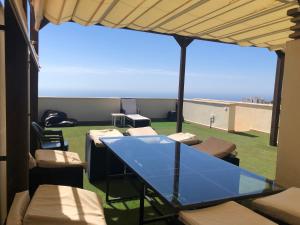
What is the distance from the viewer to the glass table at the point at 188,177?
195 centimetres

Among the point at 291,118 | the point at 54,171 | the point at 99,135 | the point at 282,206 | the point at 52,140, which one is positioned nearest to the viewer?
the point at 282,206

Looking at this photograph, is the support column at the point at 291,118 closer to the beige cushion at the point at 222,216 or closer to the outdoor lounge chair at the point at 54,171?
the beige cushion at the point at 222,216

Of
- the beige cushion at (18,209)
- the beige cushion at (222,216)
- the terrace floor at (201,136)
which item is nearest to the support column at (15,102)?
the beige cushion at (18,209)

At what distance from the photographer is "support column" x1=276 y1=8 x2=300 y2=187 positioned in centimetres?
279

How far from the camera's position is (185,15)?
177 inches

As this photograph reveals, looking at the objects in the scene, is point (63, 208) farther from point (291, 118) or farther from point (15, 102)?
point (291, 118)

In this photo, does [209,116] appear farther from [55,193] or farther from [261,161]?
[55,193]

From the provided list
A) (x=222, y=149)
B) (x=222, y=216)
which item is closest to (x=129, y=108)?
(x=222, y=149)

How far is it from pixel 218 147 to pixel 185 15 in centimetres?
219

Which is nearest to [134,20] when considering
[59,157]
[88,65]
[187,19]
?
[187,19]

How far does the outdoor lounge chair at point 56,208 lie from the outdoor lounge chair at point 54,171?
0.83 metres

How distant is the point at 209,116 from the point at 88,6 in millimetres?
6530

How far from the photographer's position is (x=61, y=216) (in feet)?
5.97

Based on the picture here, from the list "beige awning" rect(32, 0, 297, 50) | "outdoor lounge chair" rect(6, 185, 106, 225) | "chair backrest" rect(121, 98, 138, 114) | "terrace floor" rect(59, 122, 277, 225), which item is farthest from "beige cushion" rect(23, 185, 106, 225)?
"chair backrest" rect(121, 98, 138, 114)
